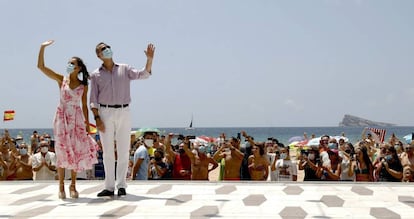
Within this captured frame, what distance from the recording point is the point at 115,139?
20.4ft

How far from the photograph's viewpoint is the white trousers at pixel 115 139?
19.7 feet

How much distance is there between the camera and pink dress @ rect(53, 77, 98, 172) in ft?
19.5

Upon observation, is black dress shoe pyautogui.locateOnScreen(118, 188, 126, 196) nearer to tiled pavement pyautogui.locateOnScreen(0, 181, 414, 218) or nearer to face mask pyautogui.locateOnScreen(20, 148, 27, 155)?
tiled pavement pyautogui.locateOnScreen(0, 181, 414, 218)

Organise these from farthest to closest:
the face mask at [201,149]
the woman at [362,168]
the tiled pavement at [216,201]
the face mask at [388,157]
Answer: the face mask at [201,149]
the woman at [362,168]
the face mask at [388,157]
the tiled pavement at [216,201]

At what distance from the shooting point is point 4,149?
39.8 feet

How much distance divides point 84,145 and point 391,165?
19.1 feet

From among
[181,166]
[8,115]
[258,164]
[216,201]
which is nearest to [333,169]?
[258,164]

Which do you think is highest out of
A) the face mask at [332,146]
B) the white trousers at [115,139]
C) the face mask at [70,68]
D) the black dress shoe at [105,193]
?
the face mask at [70,68]

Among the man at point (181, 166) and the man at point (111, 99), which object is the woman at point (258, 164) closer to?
the man at point (181, 166)

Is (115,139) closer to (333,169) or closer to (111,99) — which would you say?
(111,99)

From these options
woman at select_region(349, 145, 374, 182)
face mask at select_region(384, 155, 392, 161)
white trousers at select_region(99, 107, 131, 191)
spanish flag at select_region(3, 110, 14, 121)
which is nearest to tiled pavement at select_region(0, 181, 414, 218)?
white trousers at select_region(99, 107, 131, 191)

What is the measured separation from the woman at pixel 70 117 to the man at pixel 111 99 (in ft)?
0.49

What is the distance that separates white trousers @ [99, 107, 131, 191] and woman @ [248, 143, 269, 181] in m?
4.36

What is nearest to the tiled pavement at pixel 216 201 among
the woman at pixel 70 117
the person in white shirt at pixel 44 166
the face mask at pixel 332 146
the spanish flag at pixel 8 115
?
the woman at pixel 70 117
